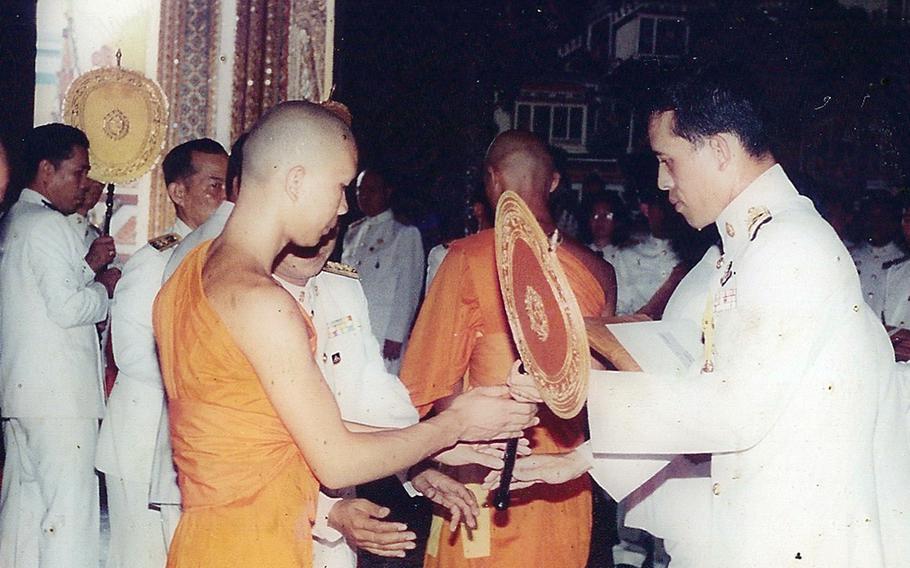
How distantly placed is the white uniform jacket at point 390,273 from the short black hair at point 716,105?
4924 millimetres

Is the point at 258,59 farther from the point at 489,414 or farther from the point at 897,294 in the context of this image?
→ the point at 897,294

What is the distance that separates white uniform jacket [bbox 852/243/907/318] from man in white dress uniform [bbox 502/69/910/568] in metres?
4.88

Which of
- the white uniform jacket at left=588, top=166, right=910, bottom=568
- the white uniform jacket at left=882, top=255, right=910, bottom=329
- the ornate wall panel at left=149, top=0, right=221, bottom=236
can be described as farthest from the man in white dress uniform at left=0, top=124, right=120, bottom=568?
the white uniform jacket at left=882, top=255, right=910, bottom=329

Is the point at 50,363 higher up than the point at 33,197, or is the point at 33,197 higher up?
the point at 33,197

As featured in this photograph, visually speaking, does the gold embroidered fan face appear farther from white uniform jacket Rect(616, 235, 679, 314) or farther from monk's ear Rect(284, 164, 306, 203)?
white uniform jacket Rect(616, 235, 679, 314)

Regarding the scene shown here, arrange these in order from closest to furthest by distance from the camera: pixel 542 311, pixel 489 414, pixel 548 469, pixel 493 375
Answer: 1. pixel 542 311
2. pixel 489 414
3. pixel 548 469
4. pixel 493 375

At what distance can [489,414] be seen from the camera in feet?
9.74

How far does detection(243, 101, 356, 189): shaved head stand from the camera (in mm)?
2512

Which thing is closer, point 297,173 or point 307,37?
point 297,173

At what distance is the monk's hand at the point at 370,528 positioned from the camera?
272 centimetres

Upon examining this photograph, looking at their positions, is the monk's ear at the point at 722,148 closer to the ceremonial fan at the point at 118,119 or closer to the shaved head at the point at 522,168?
the shaved head at the point at 522,168

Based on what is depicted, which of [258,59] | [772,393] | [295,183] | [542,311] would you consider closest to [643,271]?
[258,59]

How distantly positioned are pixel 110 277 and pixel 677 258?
14.9 feet

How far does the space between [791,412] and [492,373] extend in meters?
1.63
